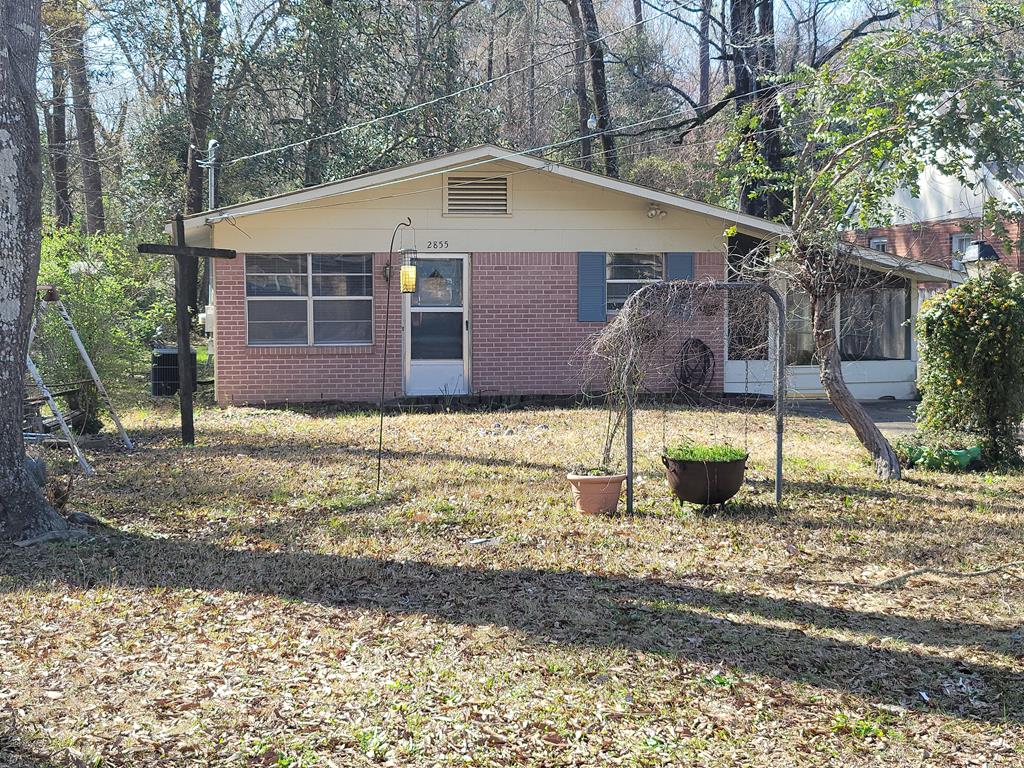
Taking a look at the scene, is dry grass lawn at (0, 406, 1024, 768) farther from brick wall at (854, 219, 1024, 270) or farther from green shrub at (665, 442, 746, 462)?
brick wall at (854, 219, 1024, 270)

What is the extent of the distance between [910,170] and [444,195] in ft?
24.5

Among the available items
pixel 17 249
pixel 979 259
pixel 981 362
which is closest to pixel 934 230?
pixel 979 259

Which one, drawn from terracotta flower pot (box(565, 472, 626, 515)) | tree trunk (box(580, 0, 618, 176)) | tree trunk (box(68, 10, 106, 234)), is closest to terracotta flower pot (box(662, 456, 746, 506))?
terracotta flower pot (box(565, 472, 626, 515))

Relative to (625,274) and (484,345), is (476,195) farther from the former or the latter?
(625,274)

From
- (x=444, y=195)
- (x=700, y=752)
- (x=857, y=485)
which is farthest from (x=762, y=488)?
(x=444, y=195)

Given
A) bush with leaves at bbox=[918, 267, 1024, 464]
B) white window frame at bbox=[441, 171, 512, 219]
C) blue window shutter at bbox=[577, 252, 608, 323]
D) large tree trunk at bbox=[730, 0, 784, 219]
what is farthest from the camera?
large tree trunk at bbox=[730, 0, 784, 219]

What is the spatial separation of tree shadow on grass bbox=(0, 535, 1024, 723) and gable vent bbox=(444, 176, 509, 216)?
8.75m

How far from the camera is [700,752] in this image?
3783 millimetres

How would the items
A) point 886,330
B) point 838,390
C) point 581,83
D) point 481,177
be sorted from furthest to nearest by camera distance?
point 581,83
point 886,330
point 481,177
point 838,390

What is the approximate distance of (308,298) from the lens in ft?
47.3

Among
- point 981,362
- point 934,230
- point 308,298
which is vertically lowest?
point 981,362

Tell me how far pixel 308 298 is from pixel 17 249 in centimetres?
784

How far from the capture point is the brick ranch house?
14.3 m

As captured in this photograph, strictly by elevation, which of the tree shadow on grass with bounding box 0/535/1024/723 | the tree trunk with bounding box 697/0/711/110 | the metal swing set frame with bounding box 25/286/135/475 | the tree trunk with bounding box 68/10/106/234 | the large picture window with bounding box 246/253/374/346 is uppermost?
the tree trunk with bounding box 697/0/711/110
